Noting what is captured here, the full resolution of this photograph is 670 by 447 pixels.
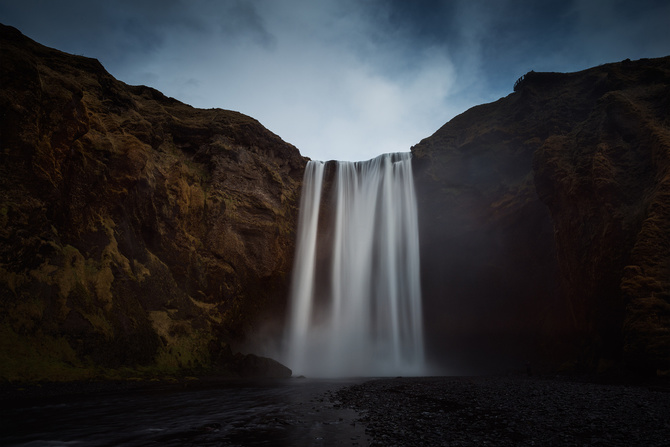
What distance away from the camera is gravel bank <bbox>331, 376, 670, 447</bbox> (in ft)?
20.6

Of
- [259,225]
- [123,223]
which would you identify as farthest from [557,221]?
[123,223]

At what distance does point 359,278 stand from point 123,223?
22.3 metres

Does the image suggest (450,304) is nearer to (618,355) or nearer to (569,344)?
(569,344)

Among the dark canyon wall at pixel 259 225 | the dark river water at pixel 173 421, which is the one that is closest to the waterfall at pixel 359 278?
the dark canyon wall at pixel 259 225

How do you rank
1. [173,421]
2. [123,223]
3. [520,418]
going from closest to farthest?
1. [520,418]
2. [173,421]
3. [123,223]

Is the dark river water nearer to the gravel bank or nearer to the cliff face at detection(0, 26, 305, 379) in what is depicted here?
the gravel bank

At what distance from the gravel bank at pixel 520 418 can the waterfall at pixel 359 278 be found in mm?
21448

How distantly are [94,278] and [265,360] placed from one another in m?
Answer: 12.2

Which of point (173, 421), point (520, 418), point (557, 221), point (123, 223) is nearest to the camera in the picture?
point (520, 418)

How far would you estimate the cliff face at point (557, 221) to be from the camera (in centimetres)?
1572

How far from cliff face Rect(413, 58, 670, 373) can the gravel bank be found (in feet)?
20.5

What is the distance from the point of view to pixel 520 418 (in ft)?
26.1

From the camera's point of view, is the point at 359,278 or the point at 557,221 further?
the point at 359,278

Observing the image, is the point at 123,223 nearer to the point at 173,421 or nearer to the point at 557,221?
the point at 173,421
